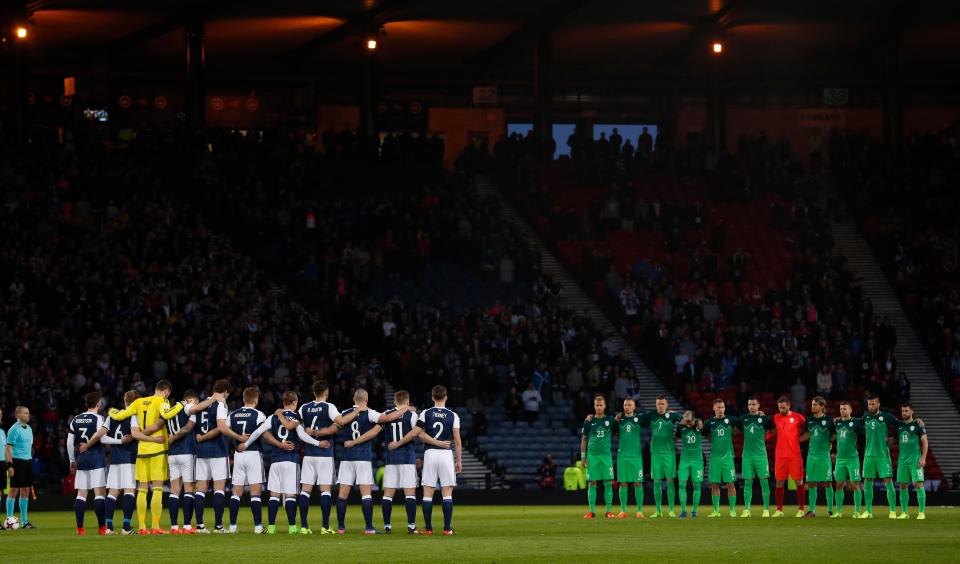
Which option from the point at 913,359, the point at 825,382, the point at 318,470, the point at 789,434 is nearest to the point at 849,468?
the point at 789,434

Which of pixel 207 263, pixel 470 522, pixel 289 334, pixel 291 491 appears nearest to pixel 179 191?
pixel 207 263

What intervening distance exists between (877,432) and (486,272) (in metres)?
21.3

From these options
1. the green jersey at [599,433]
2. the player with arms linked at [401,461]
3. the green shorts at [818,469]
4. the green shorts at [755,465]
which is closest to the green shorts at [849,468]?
the green shorts at [818,469]

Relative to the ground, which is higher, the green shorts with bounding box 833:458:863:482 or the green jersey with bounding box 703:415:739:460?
the green jersey with bounding box 703:415:739:460

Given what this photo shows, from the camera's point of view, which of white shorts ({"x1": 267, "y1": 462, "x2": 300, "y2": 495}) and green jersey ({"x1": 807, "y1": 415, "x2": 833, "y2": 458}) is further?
green jersey ({"x1": 807, "y1": 415, "x2": 833, "y2": 458})

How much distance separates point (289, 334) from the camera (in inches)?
1806

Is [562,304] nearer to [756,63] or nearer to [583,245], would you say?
[583,245]

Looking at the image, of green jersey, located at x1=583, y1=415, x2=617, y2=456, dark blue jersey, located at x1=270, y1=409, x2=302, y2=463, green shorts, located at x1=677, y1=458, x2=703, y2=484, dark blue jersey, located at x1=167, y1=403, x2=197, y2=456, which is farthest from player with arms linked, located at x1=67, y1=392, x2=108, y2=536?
green shorts, located at x1=677, y1=458, x2=703, y2=484

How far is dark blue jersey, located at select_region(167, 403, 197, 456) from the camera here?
1027 inches

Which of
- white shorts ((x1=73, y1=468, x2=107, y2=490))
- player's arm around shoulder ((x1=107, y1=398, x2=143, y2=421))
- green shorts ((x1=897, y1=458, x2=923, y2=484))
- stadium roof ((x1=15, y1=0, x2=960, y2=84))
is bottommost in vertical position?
green shorts ((x1=897, y1=458, x2=923, y2=484))

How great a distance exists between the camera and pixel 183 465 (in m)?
26.2

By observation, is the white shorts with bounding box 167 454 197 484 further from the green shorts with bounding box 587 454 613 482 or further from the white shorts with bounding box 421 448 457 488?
the green shorts with bounding box 587 454 613 482

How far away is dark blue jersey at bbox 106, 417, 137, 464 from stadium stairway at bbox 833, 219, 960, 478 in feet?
90.3

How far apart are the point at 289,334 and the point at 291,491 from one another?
66.4 feet
